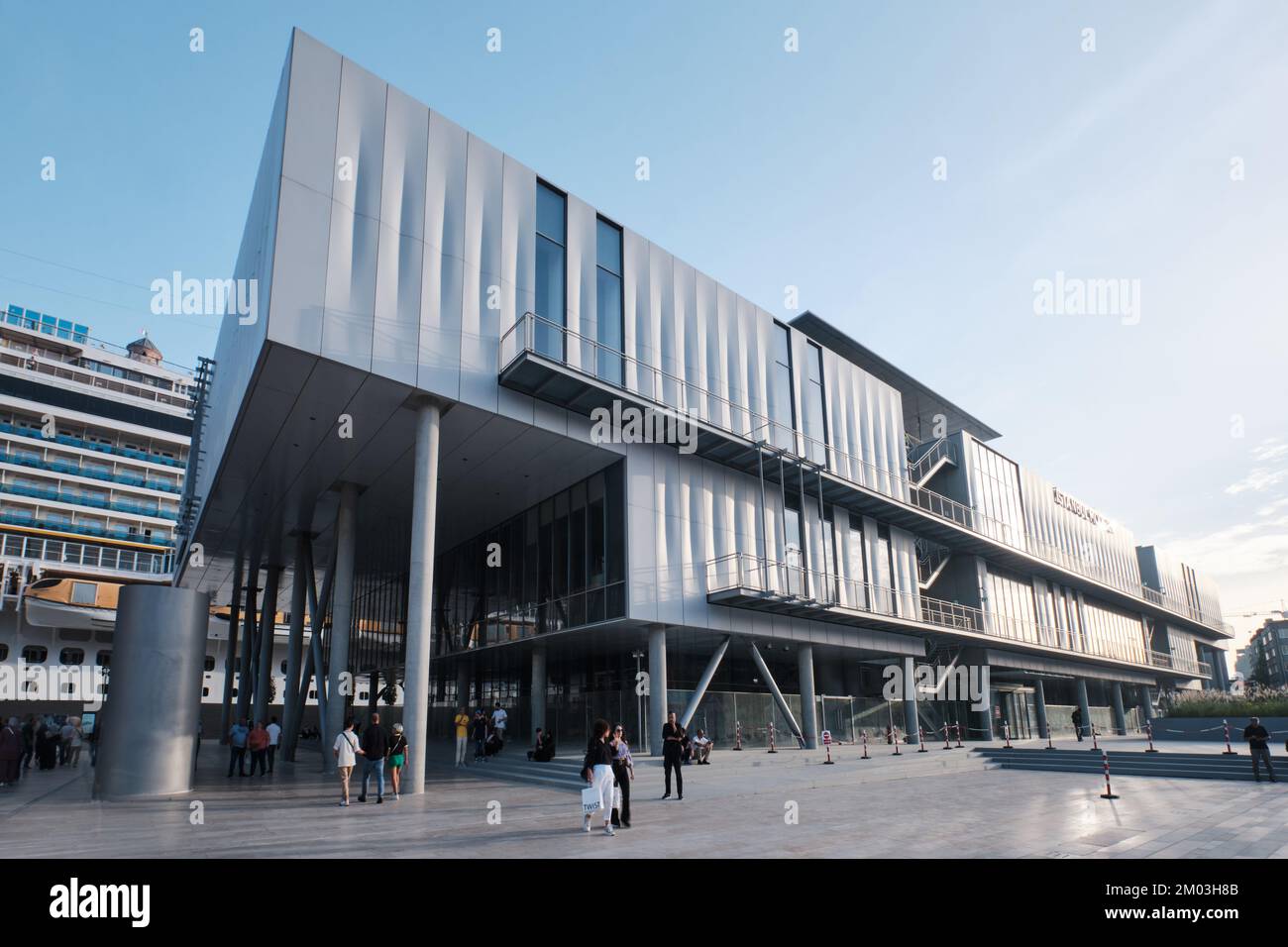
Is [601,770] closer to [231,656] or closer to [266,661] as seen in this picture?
[266,661]

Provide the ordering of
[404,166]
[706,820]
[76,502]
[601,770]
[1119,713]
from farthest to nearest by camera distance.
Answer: [76,502] < [1119,713] < [404,166] < [706,820] < [601,770]

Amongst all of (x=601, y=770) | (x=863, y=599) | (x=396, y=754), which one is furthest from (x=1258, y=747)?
(x=396, y=754)

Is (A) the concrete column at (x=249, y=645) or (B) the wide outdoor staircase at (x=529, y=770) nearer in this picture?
(B) the wide outdoor staircase at (x=529, y=770)

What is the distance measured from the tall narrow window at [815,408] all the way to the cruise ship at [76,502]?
1691 inches

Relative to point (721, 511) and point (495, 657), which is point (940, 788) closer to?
point (721, 511)

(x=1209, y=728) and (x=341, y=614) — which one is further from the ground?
(x=341, y=614)

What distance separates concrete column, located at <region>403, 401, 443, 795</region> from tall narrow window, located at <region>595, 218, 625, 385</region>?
17.3 ft

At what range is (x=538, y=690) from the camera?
26.9 metres

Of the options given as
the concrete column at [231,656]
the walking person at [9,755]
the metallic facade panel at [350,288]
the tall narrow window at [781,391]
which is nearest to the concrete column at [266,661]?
the concrete column at [231,656]

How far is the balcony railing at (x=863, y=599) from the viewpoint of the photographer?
24.7 m

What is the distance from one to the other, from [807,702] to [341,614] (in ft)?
52.9

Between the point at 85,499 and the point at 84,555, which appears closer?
the point at 84,555

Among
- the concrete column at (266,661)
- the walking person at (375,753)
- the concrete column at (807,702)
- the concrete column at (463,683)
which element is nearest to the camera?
the walking person at (375,753)

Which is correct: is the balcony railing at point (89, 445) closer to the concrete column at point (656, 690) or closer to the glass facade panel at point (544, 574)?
the glass facade panel at point (544, 574)
